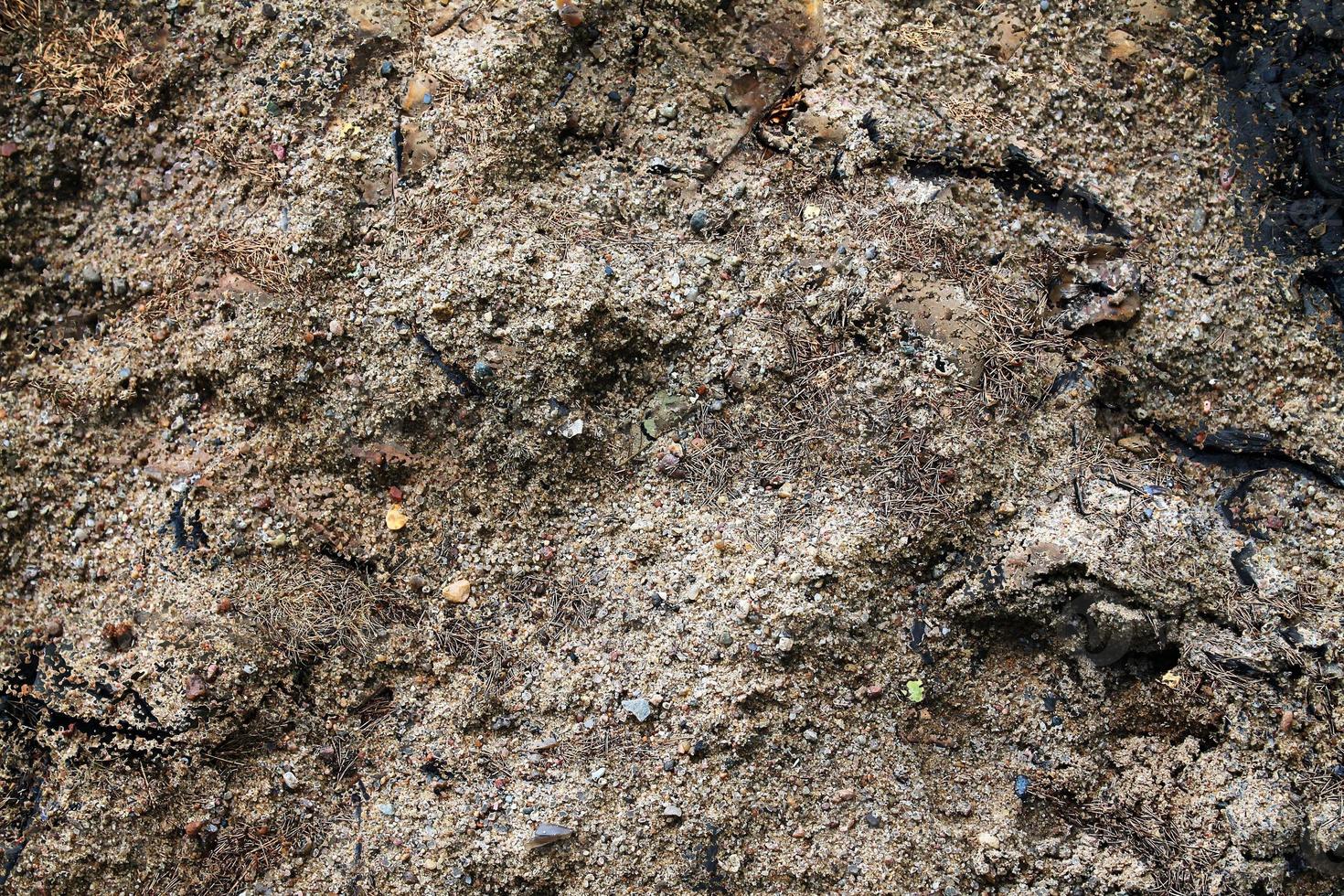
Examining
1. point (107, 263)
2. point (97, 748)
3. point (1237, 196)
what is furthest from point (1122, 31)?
point (97, 748)

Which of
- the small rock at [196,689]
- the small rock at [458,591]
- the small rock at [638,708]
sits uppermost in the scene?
the small rock at [458,591]

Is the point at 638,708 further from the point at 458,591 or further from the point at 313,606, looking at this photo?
the point at 313,606

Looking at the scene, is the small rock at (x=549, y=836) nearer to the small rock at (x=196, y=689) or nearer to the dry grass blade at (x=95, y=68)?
the small rock at (x=196, y=689)

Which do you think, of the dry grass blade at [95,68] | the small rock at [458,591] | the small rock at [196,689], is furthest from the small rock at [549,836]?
the dry grass blade at [95,68]

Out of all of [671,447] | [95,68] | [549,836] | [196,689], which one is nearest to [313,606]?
[196,689]

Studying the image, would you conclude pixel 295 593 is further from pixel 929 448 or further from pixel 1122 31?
pixel 1122 31

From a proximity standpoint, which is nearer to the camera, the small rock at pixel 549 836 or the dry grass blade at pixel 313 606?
the small rock at pixel 549 836

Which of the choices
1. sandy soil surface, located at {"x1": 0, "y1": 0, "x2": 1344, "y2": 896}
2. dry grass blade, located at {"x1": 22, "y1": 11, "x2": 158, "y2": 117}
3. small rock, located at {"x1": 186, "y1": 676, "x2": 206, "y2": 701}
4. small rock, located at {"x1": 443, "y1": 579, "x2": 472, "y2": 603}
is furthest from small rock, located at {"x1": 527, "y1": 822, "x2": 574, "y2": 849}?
dry grass blade, located at {"x1": 22, "y1": 11, "x2": 158, "y2": 117}

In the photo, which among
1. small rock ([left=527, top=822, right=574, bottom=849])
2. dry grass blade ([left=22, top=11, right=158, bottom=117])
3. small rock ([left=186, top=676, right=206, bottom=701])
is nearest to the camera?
small rock ([left=527, top=822, right=574, bottom=849])

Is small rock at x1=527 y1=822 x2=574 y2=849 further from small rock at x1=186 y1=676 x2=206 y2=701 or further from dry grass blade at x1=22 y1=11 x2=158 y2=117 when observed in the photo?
dry grass blade at x1=22 y1=11 x2=158 y2=117
